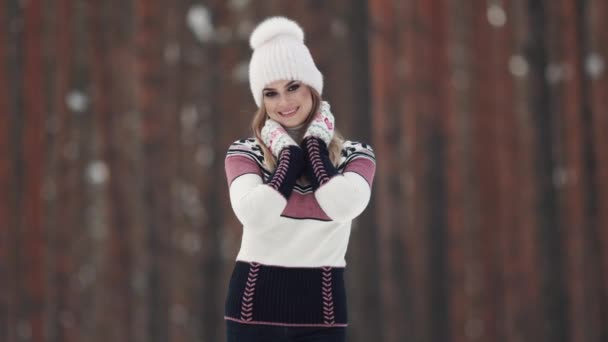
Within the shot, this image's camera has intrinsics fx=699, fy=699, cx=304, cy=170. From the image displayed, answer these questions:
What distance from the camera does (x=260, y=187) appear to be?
1.63m

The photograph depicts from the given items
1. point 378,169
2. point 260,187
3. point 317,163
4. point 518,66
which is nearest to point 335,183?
point 317,163

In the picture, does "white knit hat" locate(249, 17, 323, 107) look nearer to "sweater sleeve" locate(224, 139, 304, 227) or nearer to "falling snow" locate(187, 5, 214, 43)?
"sweater sleeve" locate(224, 139, 304, 227)

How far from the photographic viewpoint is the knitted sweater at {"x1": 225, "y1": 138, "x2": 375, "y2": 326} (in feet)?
5.42

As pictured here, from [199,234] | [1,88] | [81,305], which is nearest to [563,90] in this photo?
[199,234]

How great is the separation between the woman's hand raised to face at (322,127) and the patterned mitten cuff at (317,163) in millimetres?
15

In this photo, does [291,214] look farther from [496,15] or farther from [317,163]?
[496,15]

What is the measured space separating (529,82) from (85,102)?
2299mm

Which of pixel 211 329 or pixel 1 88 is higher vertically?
pixel 1 88

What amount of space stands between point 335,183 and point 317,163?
7 cm

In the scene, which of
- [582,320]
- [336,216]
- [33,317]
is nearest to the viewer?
[336,216]

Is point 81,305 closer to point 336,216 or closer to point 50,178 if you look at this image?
point 50,178

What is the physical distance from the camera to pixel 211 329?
3.52 metres

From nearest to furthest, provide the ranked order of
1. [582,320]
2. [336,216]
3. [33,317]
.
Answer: [336,216]
[582,320]
[33,317]

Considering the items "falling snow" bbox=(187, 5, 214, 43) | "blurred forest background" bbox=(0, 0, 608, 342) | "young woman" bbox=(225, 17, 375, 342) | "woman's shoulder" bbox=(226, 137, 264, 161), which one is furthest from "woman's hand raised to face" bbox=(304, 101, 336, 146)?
"falling snow" bbox=(187, 5, 214, 43)
